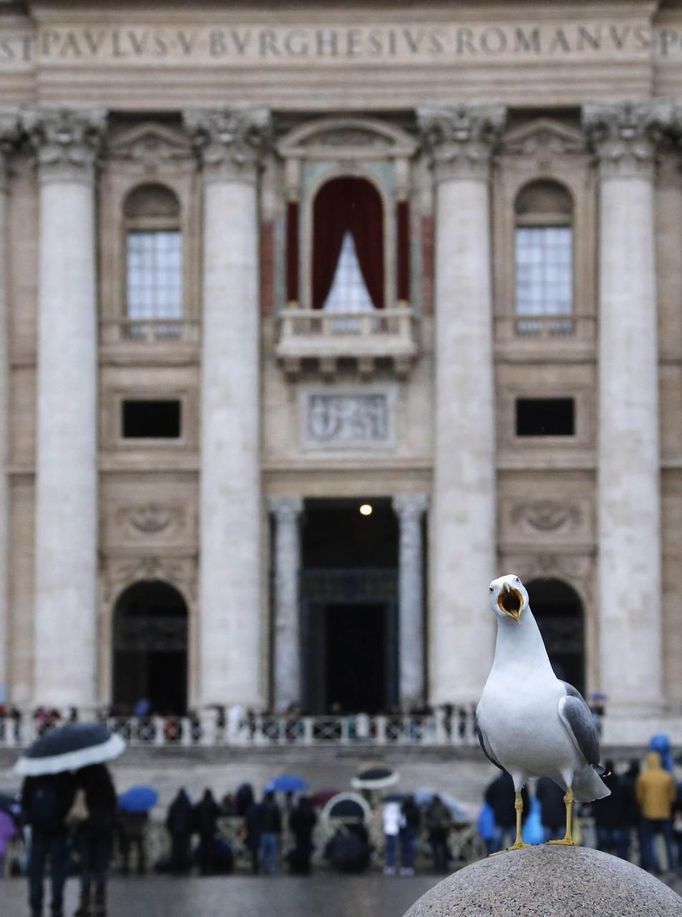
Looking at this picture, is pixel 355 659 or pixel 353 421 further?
pixel 355 659

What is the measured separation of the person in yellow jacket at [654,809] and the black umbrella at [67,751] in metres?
10.7

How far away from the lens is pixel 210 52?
53.0 meters

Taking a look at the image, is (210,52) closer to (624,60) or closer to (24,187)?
(24,187)

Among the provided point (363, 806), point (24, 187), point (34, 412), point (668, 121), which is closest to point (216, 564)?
point (34, 412)

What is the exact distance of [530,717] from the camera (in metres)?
12.5

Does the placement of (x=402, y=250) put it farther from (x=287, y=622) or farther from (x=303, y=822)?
(x=303, y=822)

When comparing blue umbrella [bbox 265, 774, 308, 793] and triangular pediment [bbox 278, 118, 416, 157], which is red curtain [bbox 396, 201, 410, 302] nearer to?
triangular pediment [bbox 278, 118, 416, 157]

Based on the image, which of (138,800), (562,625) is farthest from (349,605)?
(138,800)

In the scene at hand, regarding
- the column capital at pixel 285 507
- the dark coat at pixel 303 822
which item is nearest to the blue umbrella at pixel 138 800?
the dark coat at pixel 303 822

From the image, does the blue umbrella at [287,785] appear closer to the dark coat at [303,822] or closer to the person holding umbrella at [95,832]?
the dark coat at [303,822]

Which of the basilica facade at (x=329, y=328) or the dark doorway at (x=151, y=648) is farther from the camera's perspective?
the dark doorway at (x=151, y=648)

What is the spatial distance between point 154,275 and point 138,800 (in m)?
21.6

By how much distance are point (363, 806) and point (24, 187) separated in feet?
74.0

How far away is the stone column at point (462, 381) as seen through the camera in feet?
170
